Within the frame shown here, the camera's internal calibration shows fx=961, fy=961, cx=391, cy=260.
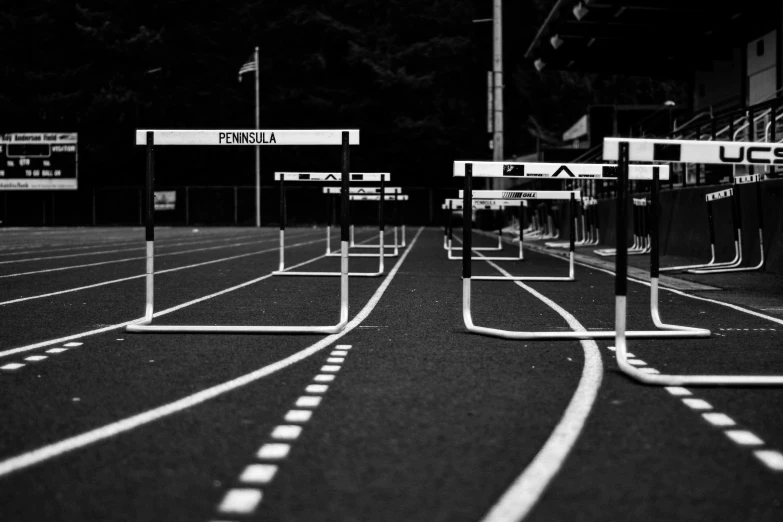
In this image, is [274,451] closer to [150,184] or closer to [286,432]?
[286,432]

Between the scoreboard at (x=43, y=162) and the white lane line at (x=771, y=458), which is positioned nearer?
the white lane line at (x=771, y=458)

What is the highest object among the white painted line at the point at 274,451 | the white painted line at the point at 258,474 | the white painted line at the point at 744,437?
the white painted line at the point at 744,437

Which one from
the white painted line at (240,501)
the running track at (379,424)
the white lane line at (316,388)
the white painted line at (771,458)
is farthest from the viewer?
the white lane line at (316,388)

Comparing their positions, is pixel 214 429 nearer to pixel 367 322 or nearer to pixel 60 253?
pixel 367 322

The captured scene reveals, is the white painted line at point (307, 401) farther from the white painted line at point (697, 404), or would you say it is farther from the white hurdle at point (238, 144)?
the white hurdle at point (238, 144)

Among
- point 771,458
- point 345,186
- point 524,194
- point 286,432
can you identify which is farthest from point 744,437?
point 524,194

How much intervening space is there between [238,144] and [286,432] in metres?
4.21

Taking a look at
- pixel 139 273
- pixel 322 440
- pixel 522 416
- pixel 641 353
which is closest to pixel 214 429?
pixel 322 440

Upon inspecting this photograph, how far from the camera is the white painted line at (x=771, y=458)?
3.70 meters

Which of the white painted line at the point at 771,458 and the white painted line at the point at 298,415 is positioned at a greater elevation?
the white painted line at the point at 298,415

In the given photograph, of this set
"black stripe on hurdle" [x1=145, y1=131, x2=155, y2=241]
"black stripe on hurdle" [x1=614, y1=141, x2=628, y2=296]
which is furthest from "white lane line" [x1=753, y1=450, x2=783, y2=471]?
"black stripe on hurdle" [x1=145, y1=131, x2=155, y2=241]

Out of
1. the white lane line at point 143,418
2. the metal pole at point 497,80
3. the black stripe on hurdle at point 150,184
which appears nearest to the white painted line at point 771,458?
the white lane line at point 143,418

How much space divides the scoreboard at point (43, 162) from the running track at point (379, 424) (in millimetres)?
36840

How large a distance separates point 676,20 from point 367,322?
786 inches
